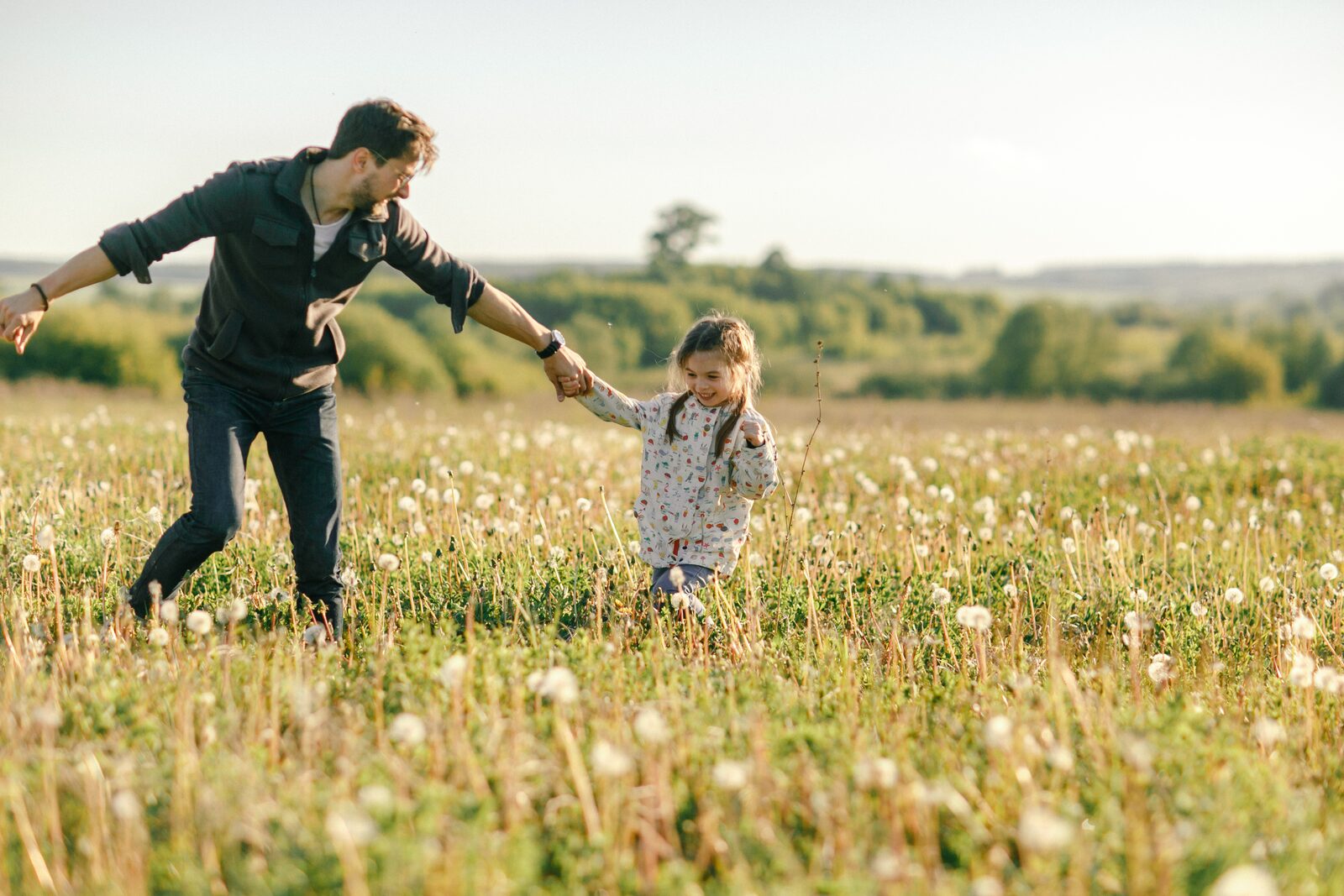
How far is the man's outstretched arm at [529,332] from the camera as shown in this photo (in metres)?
5.36

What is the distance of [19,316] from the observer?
4.29 meters

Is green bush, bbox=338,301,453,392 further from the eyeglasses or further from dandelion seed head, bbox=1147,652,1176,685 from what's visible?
dandelion seed head, bbox=1147,652,1176,685

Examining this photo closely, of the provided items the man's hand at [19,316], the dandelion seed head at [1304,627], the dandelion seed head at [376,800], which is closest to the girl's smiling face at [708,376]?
the dandelion seed head at [1304,627]

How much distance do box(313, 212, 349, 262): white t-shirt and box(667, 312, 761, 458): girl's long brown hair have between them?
1.54 meters

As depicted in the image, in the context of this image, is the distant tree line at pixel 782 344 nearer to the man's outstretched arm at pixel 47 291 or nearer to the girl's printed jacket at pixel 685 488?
the girl's printed jacket at pixel 685 488

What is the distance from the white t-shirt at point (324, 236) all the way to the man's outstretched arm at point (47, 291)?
2.44 feet

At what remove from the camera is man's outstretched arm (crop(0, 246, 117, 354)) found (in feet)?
14.1

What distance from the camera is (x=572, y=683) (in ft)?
9.45

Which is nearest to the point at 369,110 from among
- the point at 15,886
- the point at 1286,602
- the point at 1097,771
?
the point at 15,886

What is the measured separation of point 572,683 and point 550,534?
3.52 m

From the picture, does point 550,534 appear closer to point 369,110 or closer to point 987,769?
point 369,110

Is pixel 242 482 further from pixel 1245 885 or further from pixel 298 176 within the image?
pixel 1245 885

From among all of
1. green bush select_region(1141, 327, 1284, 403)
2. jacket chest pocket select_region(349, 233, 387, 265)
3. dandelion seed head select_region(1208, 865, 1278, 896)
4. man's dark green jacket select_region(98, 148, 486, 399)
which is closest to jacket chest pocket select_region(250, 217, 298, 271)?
man's dark green jacket select_region(98, 148, 486, 399)

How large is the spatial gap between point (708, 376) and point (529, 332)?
0.90m
